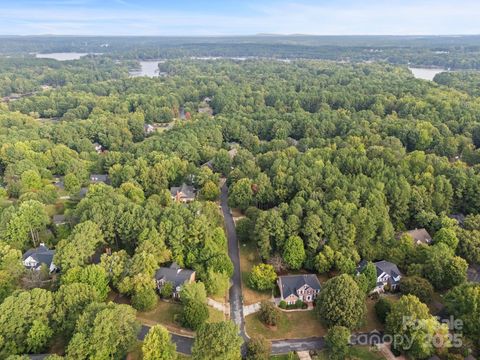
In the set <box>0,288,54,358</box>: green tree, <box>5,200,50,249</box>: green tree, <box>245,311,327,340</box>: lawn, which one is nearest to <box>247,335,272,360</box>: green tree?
<box>245,311,327,340</box>: lawn

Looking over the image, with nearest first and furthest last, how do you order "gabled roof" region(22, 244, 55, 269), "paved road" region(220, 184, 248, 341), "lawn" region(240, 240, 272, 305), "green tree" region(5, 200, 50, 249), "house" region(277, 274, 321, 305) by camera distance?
"paved road" region(220, 184, 248, 341), "house" region(277, 274, 321, 305), "lawn" region(240, 240, 272, 305), "gabled roof" region(22, 244, 55, 269), "green tree" region(5, 200, 50, 249)

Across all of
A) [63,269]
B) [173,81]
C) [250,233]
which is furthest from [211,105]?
[63,269]

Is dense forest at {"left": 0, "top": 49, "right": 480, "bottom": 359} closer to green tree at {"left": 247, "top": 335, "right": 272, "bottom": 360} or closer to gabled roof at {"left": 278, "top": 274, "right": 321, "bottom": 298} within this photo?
gabled roof at {"left": 278, "top": 274, "right": 321, "bottom": 298}

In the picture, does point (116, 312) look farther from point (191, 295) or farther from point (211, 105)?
point (211, 105)

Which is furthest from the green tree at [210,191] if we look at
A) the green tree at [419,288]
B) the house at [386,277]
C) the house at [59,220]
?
the green tree at [419,288]

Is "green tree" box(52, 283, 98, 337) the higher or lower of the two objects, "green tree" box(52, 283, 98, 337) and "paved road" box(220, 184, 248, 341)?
the higher

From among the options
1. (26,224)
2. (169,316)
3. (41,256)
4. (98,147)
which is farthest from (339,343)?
(98,147)

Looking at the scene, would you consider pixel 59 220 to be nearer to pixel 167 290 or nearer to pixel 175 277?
pixel 175 277
